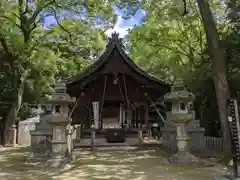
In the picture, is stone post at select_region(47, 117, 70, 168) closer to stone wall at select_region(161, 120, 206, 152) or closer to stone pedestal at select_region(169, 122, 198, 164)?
stone pedestal at select_region(169, 122, 198, 164)

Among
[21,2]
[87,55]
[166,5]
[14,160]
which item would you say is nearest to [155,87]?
[166,5]

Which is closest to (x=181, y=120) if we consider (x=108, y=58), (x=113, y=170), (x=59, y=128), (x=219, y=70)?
(x=219, y=70)

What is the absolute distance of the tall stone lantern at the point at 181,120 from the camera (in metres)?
11.2

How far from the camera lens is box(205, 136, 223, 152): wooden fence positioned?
14.3 metres

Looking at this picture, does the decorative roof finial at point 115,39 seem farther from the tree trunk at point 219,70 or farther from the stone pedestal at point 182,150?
the stone pedestal at point 182,150

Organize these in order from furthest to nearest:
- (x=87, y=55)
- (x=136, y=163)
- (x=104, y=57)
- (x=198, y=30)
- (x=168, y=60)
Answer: (x=87, y=55) < (x=168, y=60) < (x=198, y=30) < (x=104, y=57) < (x=136, y=163)

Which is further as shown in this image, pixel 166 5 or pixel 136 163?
pixel 166 5

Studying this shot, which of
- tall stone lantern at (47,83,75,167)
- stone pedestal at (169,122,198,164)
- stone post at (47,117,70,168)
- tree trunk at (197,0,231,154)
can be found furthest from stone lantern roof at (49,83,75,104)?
tree trunk at (197,0,231,154)

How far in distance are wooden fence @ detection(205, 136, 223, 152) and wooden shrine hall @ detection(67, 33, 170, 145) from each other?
3.69m

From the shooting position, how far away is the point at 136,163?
11.4 metres

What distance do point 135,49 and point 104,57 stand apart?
30.4ft

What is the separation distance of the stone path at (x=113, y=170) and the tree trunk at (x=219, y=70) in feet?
5.08

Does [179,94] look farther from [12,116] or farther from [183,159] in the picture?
[12,116]

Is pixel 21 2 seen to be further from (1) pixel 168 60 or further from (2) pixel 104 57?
(1) pixel 168 60
